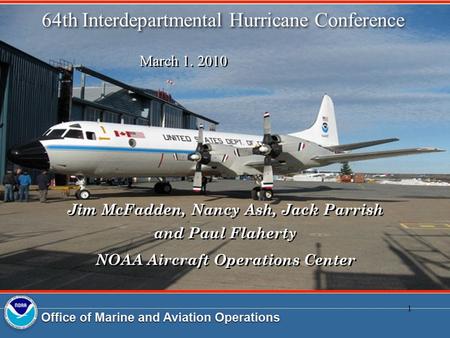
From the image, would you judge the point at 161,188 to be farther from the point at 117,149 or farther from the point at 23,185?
the point at 23,185

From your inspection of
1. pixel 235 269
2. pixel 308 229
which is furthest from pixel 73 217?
pixel 235 269

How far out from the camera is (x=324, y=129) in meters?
32.2

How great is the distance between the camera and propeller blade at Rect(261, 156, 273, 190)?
20.9 m

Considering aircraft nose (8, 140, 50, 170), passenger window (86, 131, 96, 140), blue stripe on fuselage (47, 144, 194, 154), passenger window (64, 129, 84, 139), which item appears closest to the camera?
aircraft nose (8, 140, 50, 170)

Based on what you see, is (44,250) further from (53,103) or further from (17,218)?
(53,103)

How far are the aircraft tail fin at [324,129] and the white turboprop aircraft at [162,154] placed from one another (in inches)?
211

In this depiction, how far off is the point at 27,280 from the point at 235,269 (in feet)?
11.0

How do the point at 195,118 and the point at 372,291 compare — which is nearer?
the point at 372,291

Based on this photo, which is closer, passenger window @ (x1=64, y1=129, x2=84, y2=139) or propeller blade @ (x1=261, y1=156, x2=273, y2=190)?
passenger window @ (x1=64, y1=129, x2=84, y2=139)

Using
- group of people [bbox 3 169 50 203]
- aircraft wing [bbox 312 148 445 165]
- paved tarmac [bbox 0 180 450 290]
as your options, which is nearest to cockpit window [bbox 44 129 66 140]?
group of people [bbox 3 169 50 203]

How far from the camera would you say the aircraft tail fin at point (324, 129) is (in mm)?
31859

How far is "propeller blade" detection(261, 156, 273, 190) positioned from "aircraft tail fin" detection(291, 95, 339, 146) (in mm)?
10926

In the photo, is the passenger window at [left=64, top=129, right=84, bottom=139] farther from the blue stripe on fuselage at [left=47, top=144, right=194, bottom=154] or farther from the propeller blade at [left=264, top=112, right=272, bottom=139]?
the propeller blade at [left=264, top=112, right=272, bottom=139]

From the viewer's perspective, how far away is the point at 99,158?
21312mm
